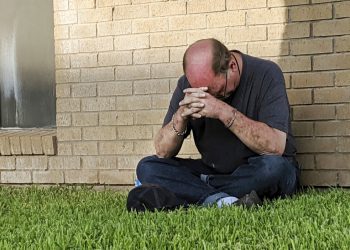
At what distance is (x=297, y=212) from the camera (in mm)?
3617

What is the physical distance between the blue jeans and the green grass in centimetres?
12

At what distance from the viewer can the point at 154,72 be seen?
5316mm

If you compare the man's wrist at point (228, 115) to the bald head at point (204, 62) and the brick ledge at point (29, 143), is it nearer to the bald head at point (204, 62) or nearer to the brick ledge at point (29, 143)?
the bald head at point (204, 62)

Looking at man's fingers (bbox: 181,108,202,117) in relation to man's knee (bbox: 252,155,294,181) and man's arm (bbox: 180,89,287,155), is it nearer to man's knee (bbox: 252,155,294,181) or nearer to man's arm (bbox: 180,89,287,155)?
man's arm (bbox: 180,89,287,155)

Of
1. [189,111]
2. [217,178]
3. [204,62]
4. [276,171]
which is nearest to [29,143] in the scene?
[217,178]

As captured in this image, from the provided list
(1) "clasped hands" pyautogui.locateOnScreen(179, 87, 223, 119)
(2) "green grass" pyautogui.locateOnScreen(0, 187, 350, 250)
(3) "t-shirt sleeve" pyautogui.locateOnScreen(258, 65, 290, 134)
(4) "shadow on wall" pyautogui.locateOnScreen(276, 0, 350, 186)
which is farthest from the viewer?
(4) "shadow on wall" pyautogui.locateOnScreen(276, 0, 350, 186)

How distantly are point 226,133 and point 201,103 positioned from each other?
417mm

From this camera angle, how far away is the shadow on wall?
4781 millimetres

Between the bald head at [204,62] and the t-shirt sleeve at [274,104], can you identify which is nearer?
the bald head at [204,62]

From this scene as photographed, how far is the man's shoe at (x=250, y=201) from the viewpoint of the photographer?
12.8 ft

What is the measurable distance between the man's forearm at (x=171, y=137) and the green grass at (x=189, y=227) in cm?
43

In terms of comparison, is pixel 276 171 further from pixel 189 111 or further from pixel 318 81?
pixel 318 81

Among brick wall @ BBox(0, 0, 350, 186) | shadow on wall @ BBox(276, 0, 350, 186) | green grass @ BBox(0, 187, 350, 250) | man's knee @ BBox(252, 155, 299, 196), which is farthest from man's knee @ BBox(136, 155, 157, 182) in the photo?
shadow on wall @ BBox(276, 0, 350, 186)

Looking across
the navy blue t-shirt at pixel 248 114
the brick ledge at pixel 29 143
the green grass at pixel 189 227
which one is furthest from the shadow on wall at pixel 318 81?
the brick ledge at pixel 29 143
